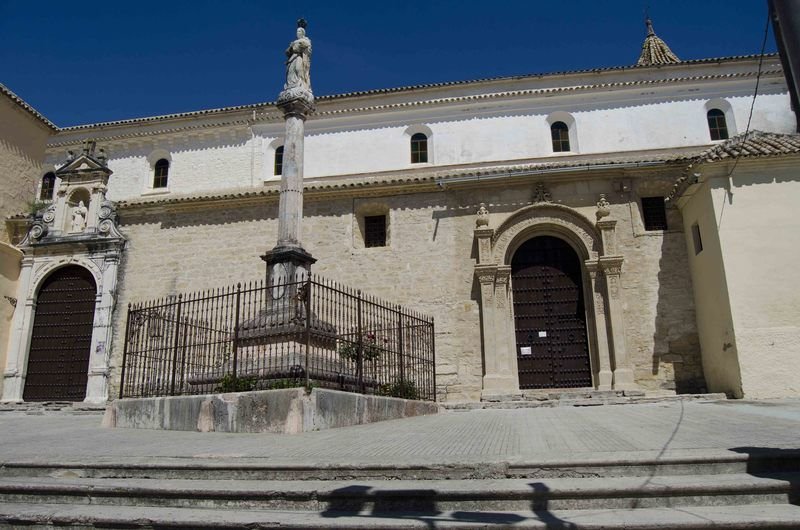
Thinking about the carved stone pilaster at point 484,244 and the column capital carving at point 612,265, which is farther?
the carved stone pilaster at point 484,244

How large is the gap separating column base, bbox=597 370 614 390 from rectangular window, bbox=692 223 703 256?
3.52m

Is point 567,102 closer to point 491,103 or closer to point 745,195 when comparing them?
point 491,103

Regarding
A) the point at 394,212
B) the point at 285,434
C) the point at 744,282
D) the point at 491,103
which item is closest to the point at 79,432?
the point at 285,434

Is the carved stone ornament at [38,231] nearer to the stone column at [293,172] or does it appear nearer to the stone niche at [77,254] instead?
the stone niche at [77,254]

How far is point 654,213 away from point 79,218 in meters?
16.8

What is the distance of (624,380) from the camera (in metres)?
14.1

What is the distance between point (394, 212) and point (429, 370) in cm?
479

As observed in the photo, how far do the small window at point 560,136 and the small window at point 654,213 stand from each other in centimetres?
347

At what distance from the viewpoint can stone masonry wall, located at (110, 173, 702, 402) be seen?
14633mm

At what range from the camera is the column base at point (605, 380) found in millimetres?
14172

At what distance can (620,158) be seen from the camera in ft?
56.2

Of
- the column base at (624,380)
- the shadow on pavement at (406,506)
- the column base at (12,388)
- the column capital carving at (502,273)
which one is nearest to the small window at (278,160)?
the column capital carving at (502,273)

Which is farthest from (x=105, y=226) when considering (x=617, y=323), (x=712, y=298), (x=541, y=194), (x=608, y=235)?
(x=712, y=298)

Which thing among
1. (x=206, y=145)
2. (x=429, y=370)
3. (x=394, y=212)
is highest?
(x=206, y=145)
